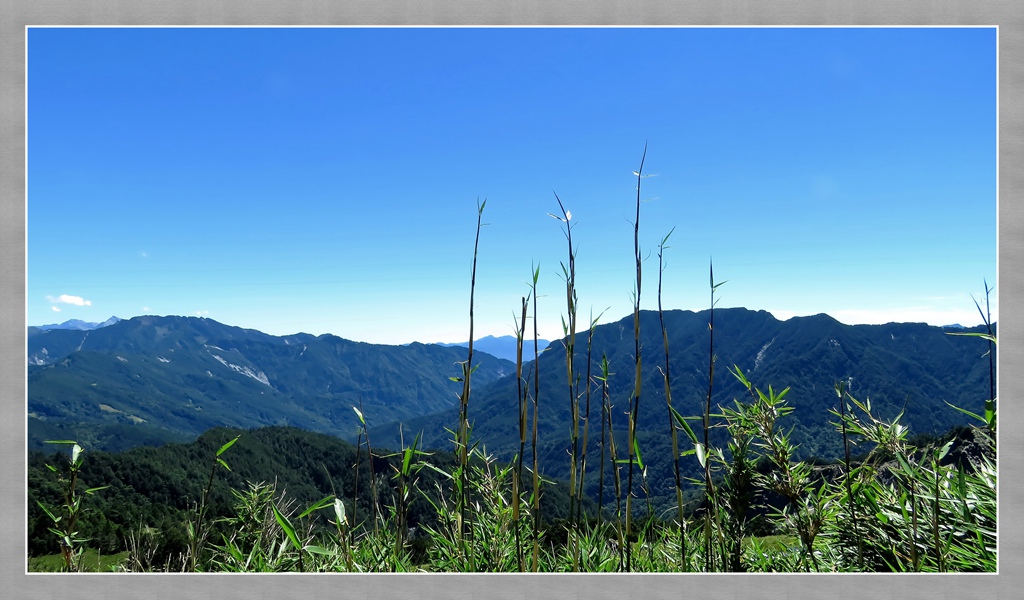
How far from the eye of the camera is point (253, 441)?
101750mm

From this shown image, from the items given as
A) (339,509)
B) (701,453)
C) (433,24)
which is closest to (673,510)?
(701,453)

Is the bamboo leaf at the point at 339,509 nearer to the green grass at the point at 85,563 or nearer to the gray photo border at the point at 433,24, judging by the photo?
the gray photo border at the point at 433,24

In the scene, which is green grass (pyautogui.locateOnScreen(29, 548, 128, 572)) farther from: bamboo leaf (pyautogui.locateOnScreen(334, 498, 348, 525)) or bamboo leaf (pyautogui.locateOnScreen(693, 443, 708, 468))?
bamboo leaf (pyautogui.locateOnScreen(693, 443, 708, 468))

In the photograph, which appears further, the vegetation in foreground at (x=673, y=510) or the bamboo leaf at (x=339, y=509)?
the vegetation in foreground at (x=673, y=510)

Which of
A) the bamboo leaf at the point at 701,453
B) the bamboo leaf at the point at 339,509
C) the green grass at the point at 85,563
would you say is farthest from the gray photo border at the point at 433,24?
the bamboo leaf at the point at 701,453

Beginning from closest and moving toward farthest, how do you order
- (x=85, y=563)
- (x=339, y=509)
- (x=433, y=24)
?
(x=339, y=509) → (x=85, y=563) → (x=433, y=24)

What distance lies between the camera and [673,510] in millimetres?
2062

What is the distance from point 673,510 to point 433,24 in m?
2.00

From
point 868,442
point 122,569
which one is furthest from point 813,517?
point 122,569

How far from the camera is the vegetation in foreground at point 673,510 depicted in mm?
1697

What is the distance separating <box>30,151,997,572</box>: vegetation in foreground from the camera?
1697 millimetres

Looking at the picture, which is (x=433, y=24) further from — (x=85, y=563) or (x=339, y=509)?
(x=85, y=563)

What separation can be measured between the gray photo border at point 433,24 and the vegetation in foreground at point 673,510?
0.29 ft

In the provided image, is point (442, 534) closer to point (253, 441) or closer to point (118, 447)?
point (253, 441)
